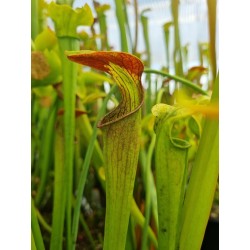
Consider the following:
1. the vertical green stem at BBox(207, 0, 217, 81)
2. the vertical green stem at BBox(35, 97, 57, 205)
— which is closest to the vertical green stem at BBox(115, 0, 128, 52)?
the vertical green stem at BBox(207, 0, 217, 81)

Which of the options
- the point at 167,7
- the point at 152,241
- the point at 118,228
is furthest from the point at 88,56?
the point at 167,7

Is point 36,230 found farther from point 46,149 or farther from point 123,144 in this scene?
point 46,149

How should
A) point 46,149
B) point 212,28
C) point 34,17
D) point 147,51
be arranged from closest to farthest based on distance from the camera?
point 212,28 → point 34,17 → point 46,149 → point 147,51

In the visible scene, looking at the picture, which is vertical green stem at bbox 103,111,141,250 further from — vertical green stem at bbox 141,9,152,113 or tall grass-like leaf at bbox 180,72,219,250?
vertical green stem at bbox 141,9,152,113

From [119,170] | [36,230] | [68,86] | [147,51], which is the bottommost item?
[36,230]

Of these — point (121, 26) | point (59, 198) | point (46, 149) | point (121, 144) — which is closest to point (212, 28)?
point (121, 26)

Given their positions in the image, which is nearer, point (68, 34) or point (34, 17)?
point (68, 34)
